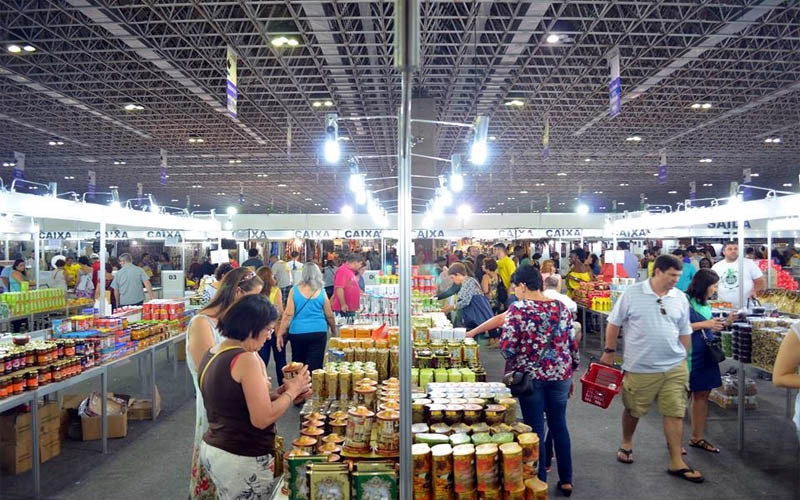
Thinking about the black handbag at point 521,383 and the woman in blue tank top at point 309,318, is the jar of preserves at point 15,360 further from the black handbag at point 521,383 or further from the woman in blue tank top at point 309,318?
the black handbag at point 521,383

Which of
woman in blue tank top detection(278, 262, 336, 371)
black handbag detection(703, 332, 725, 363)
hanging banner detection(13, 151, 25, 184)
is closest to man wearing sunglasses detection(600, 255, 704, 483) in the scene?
black handbag detection(703, 332, 725, 363)

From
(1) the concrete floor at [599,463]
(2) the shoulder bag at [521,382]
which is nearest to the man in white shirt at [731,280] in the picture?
(1) the concrete floor at [599,463]

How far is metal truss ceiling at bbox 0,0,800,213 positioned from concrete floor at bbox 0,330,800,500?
2.72 m

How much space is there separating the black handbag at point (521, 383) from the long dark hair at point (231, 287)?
169 cm

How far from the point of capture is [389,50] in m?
9.34

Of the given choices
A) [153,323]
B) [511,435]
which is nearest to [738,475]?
[511,435]

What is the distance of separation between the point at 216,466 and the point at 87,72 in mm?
9941

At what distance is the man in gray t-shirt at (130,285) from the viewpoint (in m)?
8.37

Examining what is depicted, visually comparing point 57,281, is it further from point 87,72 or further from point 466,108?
point 466,108

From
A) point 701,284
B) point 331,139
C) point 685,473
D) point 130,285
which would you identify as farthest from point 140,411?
point 701,284

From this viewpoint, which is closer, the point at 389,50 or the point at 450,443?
the point at 450,443

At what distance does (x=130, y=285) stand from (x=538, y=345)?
22.0 ft

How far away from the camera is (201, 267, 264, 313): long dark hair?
3.47 metres

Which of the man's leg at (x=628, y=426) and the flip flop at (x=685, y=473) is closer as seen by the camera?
the flip flop at (x=685, y=473)
